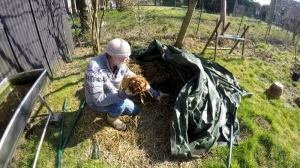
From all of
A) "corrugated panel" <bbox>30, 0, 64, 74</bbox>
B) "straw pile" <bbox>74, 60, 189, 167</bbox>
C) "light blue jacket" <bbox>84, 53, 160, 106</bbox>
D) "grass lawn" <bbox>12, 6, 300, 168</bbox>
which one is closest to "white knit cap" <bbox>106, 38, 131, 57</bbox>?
"light blue jacket" <bbox>84, 53, 160, 106</bbox>

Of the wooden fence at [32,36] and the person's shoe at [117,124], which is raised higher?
the wooden fence at [32,36]

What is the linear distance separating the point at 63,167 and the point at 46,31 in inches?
126

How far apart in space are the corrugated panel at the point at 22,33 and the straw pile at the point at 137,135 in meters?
1.54

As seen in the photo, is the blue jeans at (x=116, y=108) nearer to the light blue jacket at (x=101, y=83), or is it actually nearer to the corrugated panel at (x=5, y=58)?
the light blue jacket at (x=101, y=83)

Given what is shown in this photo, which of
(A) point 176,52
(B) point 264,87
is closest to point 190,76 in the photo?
(A) point 176,52

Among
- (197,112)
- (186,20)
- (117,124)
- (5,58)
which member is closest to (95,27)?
(5,58)

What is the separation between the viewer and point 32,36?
13.5 ft

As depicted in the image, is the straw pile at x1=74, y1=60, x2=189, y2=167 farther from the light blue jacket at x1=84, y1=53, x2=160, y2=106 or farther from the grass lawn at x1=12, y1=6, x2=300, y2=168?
the light blue jacket at x1=84, y1=53, x2=160, y2=106

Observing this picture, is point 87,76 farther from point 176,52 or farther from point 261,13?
point 261,13

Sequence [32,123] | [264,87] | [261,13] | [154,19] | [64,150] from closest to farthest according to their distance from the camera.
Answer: [64,150] → [32,123] → [264,87] → [154,19] → [261,13]

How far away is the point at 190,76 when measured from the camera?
3875 mm

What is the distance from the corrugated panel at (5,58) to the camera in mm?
3178

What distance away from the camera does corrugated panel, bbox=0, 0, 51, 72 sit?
338 centimetres

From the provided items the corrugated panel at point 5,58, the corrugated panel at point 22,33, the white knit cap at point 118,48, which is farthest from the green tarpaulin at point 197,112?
the corrugated panel at point 5,58
